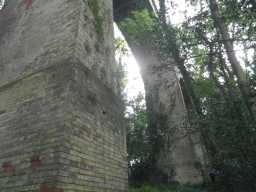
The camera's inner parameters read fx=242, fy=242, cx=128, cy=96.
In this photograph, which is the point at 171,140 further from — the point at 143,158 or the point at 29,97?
the point at 29,97

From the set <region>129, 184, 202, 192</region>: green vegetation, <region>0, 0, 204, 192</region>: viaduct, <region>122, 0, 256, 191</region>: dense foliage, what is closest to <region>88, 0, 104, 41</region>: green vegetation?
<region>0, 0, 204, 192</region>: viaduct

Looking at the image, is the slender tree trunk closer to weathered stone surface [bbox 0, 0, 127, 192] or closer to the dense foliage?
the dense foliage

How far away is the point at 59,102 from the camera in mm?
3830

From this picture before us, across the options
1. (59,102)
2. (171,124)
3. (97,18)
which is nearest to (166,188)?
(171,124)

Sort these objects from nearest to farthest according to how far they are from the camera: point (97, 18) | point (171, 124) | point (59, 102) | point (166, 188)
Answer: point (59, 102) < point (97, 18) < point (166, 188) < point (171, 124)

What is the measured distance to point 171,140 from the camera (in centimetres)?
925

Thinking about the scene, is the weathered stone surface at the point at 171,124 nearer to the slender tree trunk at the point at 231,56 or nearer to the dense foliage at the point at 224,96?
the dense foliage at the point at 224,96

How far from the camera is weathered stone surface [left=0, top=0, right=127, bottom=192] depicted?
3.48m

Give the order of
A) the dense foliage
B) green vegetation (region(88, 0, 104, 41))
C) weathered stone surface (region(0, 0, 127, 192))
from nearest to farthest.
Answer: weathered stone surface (region(0, 0, 127, 192)), green vegetation (region(88, 0, 104, 41)), the dense foliage

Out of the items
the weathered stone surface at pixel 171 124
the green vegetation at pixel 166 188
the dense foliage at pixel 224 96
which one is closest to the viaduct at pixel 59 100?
the green vegetation at pixel 166 188

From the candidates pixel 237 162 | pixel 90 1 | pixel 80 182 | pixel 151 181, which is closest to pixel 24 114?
pixel 80 182

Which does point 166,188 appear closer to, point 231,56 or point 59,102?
point 231,56

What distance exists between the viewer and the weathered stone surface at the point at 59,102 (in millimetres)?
3483

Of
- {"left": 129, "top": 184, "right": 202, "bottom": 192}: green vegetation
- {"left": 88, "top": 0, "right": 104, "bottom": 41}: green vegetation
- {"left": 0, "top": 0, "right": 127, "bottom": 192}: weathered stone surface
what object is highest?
{"left": 88, "top": 0, "right": 104, "bottom": 41}: green vegetation
